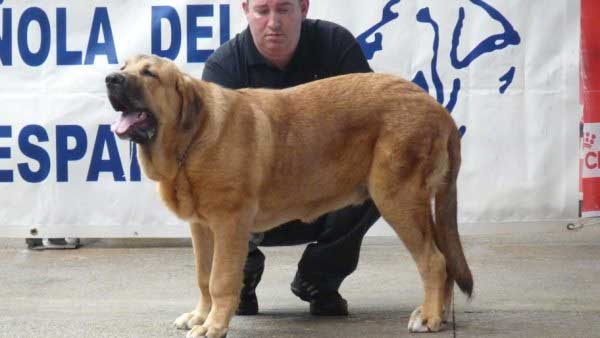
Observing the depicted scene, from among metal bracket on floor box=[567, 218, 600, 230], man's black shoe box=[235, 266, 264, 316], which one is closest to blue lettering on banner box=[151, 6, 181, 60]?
man's black shoe box=[235, 266, 264, 316]

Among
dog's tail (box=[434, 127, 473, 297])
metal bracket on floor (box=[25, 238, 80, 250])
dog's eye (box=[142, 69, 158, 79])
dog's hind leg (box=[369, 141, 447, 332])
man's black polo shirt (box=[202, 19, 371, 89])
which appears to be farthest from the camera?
metal bracket on floor (box=[25, 238, 80, 250])

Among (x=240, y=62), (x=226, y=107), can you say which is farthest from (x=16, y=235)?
(x=226, y=107)

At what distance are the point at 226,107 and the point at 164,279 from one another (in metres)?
2.02

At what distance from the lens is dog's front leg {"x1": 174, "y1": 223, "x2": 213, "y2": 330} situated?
17.0 ft

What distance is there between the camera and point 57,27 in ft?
24.5

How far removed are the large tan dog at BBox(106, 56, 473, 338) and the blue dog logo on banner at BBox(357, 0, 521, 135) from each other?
2168mm

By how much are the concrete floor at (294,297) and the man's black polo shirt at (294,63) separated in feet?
3.91

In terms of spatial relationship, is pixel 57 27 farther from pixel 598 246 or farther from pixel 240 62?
pixel 598 246

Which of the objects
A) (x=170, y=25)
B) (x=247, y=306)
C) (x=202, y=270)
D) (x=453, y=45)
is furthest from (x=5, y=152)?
(x=453, y=45)

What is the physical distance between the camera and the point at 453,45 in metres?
7.37

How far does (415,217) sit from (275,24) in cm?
122

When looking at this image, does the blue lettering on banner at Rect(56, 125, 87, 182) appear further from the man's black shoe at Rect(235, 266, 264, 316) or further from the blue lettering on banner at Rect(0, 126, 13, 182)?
the man's black shoe at Rect(235, 266, 264, 316)

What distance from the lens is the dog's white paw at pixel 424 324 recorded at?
16.5 ft

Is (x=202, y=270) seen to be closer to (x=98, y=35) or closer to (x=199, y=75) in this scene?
(x=199, y=75)
